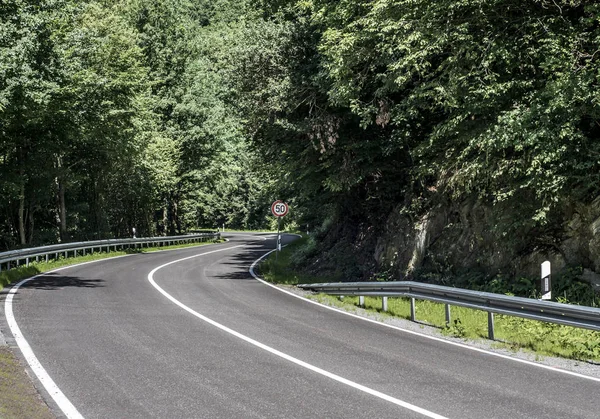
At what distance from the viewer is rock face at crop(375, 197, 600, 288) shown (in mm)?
12602

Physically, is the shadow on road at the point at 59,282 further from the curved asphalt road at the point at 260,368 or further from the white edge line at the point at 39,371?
the white edge line at the point at 39,371

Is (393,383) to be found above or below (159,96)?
below

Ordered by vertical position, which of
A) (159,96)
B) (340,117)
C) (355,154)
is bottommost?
(355,154)

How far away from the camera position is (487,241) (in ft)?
50.4

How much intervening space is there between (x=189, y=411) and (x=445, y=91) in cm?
1056

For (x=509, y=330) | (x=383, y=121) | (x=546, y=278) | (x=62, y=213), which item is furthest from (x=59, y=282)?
(x=62, y=213)

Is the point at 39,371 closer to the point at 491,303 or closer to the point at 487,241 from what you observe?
the point at 491,303

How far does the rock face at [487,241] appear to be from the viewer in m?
12.6

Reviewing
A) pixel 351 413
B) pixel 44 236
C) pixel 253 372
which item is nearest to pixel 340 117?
pixel 253 372

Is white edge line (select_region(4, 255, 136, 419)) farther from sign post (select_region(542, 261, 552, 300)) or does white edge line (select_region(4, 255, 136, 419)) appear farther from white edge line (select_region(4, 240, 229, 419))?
sign post (select_region(542, 261, 552, 300))

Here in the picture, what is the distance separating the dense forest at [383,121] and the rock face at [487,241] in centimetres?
5

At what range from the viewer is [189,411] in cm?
609

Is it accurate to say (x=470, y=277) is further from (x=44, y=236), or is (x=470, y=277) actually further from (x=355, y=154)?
(x=44, y=236)

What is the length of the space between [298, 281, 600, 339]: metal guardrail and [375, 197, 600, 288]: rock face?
229 cm
